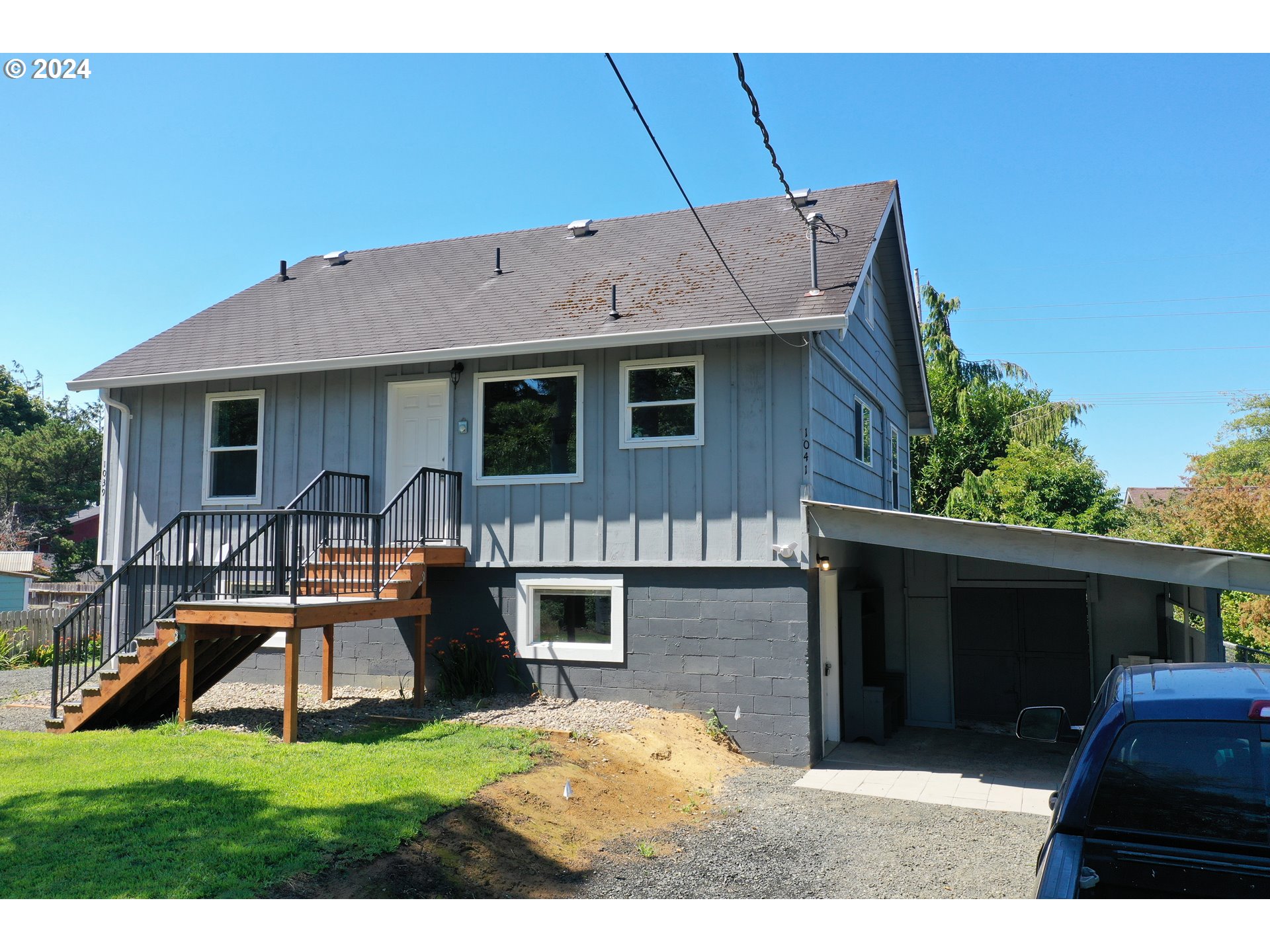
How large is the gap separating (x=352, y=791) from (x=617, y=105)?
5295mm

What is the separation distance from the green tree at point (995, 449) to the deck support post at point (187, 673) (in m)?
20.9

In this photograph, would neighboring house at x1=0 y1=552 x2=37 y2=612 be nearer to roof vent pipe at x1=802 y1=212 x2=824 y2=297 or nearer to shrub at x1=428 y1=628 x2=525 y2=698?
shrub at x1=428 y1=628 x2=525 y2=698

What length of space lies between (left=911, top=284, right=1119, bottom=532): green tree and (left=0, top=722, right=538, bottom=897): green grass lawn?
1942 cm

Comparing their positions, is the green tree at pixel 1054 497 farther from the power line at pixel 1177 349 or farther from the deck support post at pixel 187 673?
the power line at pixel 1177 349

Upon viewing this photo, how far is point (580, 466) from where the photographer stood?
1034 cm

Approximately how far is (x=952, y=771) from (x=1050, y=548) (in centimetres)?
286

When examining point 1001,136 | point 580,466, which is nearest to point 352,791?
point 580,466

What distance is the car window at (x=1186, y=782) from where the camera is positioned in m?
2.99

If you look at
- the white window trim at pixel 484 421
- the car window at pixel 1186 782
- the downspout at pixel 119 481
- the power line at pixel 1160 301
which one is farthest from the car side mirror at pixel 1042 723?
the power line at pixel 1160 301

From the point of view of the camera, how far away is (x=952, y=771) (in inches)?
365

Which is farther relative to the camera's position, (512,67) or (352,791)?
(512,67)

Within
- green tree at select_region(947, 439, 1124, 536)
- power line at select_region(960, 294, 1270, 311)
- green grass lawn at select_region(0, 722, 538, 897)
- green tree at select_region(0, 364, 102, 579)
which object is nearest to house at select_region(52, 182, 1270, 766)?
green grass lawn at select_region(0, 722, 538, 897)

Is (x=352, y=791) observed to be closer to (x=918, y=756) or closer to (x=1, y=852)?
(x=1, y=852)

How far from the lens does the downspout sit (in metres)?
12.5
